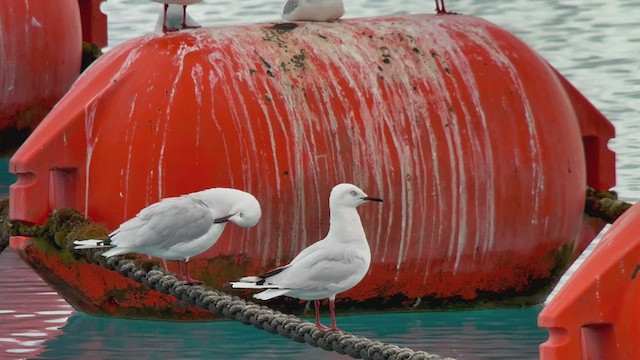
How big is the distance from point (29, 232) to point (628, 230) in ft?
10.5

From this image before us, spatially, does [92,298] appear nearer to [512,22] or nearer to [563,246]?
[563,246]

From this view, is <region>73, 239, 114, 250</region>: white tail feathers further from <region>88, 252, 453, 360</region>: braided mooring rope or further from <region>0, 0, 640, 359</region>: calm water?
<region>0, 0, 640, 359</region>: calm water

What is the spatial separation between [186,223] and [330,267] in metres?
0.73

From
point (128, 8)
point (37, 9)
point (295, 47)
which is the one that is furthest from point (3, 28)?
point (128, 8)

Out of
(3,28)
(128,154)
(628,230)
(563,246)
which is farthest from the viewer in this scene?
(3,28)

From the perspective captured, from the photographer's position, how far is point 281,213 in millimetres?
8438

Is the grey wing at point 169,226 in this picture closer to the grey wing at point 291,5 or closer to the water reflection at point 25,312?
the water reflection at point 25,312

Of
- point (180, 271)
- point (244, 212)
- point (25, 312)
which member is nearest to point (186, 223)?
point (244, 212)

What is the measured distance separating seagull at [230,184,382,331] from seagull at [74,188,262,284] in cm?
39

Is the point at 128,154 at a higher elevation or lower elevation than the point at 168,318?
higher

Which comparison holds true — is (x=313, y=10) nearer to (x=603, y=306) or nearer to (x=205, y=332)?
(x=205, y=332)

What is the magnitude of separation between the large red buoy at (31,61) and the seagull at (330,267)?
621cm

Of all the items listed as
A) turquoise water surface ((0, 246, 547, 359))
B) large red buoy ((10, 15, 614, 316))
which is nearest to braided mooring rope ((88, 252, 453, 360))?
turquoise water surface ((0, 246, 547, 359))

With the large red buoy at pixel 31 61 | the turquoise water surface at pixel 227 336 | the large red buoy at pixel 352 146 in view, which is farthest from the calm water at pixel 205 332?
the large red buoy at pixel 31 61
